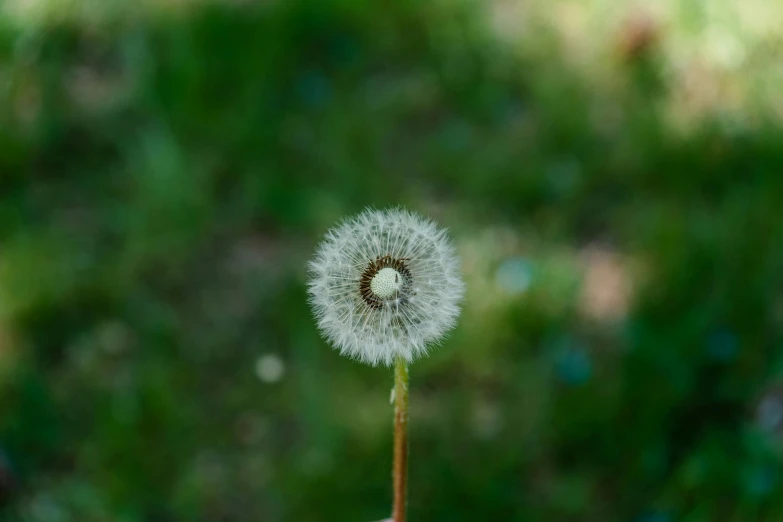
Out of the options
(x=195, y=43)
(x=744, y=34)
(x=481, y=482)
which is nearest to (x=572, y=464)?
(x=481, y=482)

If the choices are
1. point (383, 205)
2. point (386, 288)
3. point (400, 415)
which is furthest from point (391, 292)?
point (383, 205)

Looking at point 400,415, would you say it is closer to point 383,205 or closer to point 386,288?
point 386,288

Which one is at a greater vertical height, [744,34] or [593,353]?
[744,34]

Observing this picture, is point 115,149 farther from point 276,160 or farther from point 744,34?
point 744,34

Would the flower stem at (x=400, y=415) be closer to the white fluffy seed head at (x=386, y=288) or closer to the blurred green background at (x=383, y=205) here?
the white fluffy seed head at (x=386, y=288)

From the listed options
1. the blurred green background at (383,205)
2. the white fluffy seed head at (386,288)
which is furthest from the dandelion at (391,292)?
the blurred green background at (383,205)

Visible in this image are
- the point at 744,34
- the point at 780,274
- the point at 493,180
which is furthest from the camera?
the point at 744,34

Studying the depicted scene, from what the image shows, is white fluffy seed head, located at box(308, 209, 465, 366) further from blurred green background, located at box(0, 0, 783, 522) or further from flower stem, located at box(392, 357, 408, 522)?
blurred green background, located at box(0, 0, 783, 522)

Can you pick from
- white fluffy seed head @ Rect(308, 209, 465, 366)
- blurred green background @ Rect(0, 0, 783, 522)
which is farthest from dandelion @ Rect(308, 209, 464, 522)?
blurred green background @ Rect(0, 0, 783, 522)
